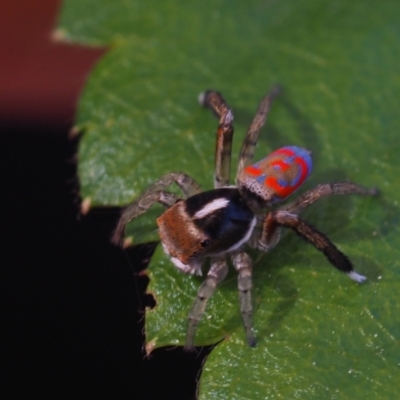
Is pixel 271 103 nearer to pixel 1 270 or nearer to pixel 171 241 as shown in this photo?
pixel 171 241

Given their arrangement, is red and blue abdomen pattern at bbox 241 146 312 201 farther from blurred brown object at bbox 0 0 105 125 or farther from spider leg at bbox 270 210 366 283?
blurred brown object at bbox 0 0 105 125

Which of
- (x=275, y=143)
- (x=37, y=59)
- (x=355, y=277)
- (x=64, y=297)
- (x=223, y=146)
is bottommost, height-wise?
(x=64, y=297)

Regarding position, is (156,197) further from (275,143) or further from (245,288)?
(275,143)

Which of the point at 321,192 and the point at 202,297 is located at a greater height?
the point at 321,192

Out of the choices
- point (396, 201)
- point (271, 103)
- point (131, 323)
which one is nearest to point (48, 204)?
point (131, 323)

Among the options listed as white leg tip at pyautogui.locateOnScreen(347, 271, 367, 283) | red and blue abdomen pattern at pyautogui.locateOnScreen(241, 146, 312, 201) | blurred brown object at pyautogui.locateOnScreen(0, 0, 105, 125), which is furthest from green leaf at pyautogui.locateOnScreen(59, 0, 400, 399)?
blurred brown object at pyautogui.locateOnScreen(0, 0, 105, 125)

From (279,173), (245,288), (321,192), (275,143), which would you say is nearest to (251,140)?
(275,143)
